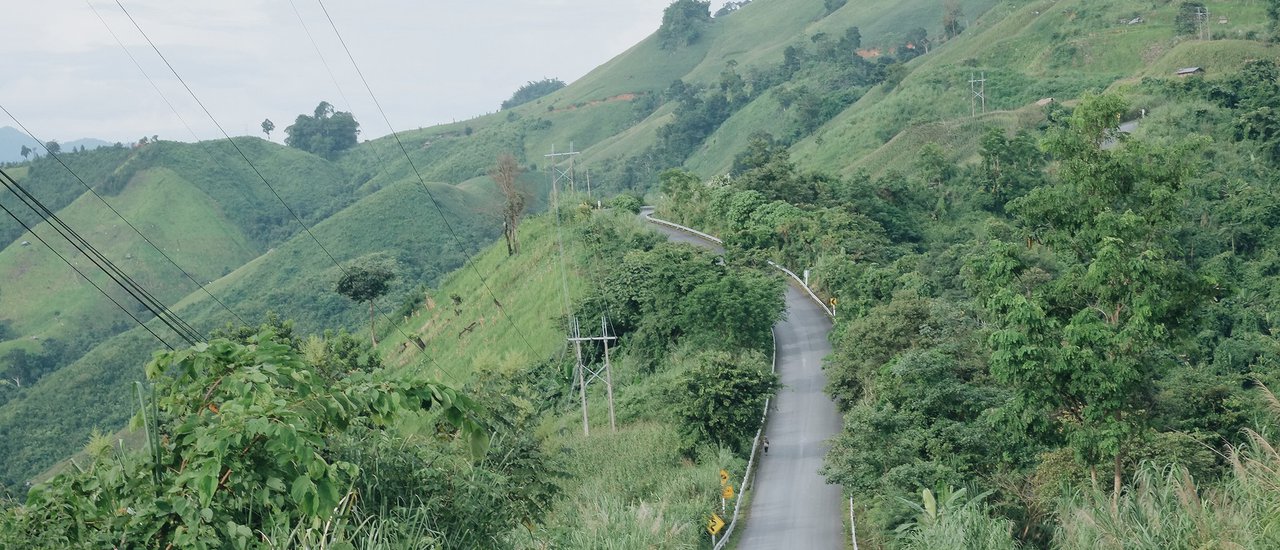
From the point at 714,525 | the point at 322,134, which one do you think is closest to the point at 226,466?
the point at 714,525

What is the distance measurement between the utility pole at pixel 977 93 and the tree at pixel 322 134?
351ft

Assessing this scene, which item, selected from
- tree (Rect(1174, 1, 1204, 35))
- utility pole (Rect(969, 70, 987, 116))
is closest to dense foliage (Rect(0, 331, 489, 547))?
utility pole (Rect(969, 70, 987, 116))

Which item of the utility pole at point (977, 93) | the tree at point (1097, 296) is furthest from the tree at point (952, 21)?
the tree at point (1097, 296)

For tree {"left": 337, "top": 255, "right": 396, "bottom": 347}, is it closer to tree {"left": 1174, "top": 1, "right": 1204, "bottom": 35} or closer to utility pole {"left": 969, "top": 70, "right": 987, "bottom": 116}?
utility pole {"left": 969, "top": 70, "right": 987, "bottom": 116}

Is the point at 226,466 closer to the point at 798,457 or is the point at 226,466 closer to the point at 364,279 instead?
the point at 798,457

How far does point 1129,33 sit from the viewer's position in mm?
91000

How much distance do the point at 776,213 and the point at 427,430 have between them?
133 feet

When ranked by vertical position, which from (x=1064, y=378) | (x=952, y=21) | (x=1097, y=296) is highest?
Answer: (x=1097, y=296)

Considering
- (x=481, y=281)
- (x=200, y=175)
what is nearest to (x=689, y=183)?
(x=481, y=281)

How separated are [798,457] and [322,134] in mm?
152195

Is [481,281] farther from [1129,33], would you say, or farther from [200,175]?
[200,175]

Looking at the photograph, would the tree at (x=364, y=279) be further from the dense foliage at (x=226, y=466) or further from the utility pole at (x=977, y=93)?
the dense foliage at (x=226, y=466)

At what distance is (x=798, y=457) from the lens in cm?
3331

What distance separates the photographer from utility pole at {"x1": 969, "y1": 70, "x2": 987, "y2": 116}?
285 ft
